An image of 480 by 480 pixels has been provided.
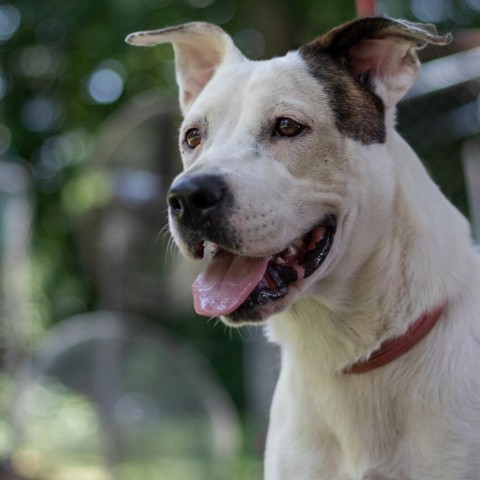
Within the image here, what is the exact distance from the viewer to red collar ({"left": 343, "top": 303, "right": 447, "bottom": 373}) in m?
2.83

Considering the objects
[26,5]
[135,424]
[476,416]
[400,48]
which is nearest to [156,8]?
[26,5]

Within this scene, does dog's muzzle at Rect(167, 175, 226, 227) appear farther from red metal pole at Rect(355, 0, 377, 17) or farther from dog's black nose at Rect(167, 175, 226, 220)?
red metal pole at Rect(355, 0, 377, 17)

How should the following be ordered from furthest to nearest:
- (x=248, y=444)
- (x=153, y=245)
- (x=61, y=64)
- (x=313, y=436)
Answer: (x=61, y=64), (x=248, y=444), (x=153, y=245), (x=313, y=436)

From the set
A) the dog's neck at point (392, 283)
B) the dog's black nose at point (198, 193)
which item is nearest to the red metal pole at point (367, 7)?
the dog's neck at point (392, 283)

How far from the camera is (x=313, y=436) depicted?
2939 mm

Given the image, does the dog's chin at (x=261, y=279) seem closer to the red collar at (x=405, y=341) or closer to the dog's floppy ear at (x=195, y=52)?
the red collar at (x=405, y=341)

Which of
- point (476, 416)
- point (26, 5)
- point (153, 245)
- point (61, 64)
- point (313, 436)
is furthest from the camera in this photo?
point (61, 64)

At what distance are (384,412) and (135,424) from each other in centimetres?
438

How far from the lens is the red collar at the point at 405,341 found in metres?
2.83

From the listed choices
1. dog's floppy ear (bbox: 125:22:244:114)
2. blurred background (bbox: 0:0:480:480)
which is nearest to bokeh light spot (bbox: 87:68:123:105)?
blurred background (bbox: 0:0:480:480)

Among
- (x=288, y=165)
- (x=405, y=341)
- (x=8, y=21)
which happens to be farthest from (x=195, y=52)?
(x=8, y=21)

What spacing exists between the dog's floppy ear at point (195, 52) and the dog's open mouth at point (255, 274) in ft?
2.78

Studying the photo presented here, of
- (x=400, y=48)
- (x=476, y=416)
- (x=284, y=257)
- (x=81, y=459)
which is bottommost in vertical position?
(x=81, y=459)

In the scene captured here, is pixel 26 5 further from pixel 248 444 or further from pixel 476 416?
pixel 476 416
